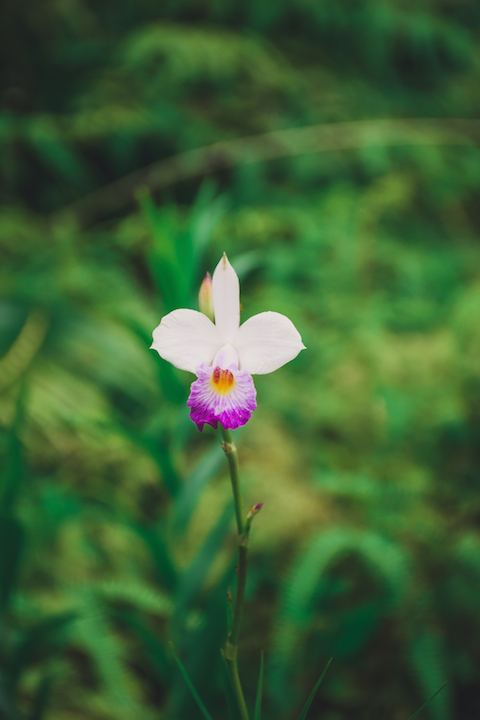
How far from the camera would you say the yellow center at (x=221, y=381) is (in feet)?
1.28

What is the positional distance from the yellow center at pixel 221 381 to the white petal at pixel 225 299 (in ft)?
0.12

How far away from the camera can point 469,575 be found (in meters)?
0.95

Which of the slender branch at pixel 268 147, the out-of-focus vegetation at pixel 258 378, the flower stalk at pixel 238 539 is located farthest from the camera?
the slender branch at pixel 268 147

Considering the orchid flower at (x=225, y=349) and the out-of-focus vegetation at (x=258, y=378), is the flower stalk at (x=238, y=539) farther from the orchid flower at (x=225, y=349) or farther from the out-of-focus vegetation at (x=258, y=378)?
the out-of-focus vegetation at (x=258, y=378)

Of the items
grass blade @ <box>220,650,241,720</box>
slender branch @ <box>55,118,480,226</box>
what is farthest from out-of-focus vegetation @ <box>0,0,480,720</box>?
grass blade @ <box>220,650,241,720</box>

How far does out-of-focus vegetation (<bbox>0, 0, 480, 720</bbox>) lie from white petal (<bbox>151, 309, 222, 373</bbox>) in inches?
12.1

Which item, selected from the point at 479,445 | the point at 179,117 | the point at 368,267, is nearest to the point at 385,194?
the point at 368,267

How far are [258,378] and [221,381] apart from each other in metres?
1.07

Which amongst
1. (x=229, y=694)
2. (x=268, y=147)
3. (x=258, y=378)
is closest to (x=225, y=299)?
(x=229, y=694)

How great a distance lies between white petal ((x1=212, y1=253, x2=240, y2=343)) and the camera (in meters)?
0.39

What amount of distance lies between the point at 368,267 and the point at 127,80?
1388mm

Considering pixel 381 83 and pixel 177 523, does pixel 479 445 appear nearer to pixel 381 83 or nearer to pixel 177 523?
pixel 177 523

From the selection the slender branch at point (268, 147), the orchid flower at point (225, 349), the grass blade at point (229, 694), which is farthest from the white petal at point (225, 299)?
the slender branch at point (268, 147)

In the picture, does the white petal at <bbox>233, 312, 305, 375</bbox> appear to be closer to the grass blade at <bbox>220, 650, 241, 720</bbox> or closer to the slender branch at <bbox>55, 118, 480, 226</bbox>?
the grass blade at <bbox>220, 650, 241, 720</bbox>
